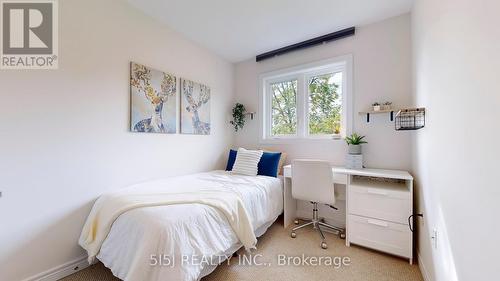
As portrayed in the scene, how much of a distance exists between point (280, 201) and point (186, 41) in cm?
263

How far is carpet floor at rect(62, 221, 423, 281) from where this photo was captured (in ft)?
5.68

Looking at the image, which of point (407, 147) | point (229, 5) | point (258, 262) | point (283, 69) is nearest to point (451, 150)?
point (407, 147)

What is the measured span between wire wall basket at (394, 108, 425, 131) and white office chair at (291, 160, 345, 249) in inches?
31.7

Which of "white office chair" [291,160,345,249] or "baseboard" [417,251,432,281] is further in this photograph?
"white office chair" [291,160,345,249]

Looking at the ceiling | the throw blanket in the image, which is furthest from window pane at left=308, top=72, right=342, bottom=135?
the throw blanket

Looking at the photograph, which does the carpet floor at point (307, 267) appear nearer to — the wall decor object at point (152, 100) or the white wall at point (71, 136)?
the white wall at point (71, 136)

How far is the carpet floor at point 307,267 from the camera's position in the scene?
173 cm

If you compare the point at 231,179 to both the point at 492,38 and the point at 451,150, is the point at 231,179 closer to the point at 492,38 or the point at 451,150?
the point at 451,150

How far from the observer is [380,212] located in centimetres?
204

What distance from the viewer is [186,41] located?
292 cm

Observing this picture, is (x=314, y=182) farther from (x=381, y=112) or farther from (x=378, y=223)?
(x=381, y=112)

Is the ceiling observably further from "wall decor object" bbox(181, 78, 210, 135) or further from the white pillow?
the white pillow

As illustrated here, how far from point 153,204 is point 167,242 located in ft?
1.23

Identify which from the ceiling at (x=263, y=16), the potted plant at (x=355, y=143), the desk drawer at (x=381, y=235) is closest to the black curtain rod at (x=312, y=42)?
the ceiling at (x=263, y=16)
